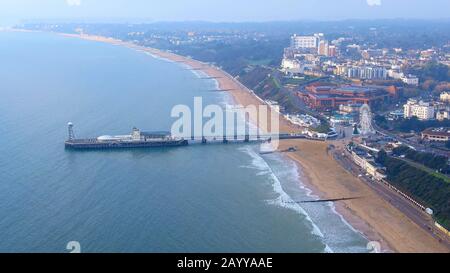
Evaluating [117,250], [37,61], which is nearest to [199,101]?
[117,250]

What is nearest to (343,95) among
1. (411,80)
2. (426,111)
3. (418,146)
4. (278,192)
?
(426,111)

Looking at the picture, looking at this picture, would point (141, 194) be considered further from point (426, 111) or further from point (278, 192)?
point (426, 111)

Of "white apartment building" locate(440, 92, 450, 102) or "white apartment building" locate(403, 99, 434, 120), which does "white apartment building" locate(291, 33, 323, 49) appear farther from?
"white apartment building" locate(403, 99, 434, 120)

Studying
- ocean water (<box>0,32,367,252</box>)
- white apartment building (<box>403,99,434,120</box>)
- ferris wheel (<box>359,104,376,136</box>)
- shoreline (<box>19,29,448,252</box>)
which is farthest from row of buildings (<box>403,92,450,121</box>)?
ocean water (<box>0,32,367,252</box>)

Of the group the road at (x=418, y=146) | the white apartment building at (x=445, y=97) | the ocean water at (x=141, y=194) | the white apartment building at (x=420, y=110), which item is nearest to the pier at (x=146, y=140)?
the ocean water at (x=141, y=194)

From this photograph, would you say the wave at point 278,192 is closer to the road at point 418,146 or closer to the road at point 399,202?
the road at point 399,202

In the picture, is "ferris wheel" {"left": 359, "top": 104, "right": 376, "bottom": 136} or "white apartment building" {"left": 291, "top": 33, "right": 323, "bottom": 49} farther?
"white apartment building" {"left": 291, "top": 33, "right": 323, "bottom": 49}

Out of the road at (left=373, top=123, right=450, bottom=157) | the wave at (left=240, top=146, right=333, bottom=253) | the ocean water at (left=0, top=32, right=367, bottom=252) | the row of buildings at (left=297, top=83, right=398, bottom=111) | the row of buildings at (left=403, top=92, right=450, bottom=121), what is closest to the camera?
the ocean water at (left=0, top=32, right=367, bottom=252)
